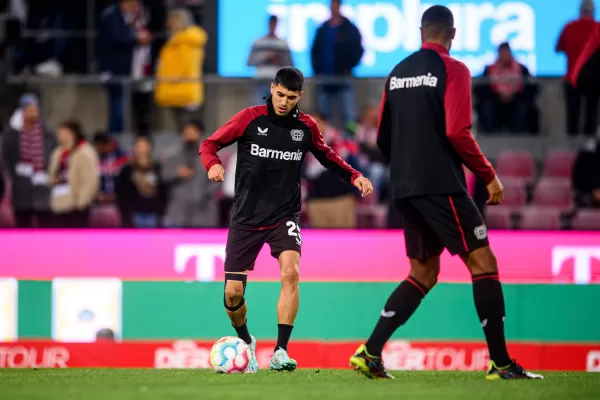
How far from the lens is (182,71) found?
48.5ft

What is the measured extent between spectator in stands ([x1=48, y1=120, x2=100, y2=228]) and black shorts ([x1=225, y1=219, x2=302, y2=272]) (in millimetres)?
5830

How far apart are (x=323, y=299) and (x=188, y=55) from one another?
5.12 m

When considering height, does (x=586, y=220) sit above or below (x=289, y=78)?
below

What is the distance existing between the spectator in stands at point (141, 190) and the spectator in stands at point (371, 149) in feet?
8.07

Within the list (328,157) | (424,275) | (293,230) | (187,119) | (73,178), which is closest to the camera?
(424,275)

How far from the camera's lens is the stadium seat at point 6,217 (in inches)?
548

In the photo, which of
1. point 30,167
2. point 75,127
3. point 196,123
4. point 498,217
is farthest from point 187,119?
point 498,217

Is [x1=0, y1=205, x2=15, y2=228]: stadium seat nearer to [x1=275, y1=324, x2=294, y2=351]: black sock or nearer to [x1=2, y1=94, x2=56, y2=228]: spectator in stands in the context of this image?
[x1=2, y1=94, x2=56, y2=228]: spectator in stands

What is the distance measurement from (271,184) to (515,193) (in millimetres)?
6903

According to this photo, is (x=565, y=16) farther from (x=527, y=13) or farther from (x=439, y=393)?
(x=439, y=393)

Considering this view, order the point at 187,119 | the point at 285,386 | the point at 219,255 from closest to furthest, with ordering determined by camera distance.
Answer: the point at 285,386 → the point at 219,255 → the point at 187,119

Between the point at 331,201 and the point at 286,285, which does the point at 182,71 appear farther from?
the point at 286,285

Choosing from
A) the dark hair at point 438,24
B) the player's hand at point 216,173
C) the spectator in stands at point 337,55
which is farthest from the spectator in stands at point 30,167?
the dark hair at point 438,24

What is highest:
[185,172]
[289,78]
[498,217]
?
[289,78]
